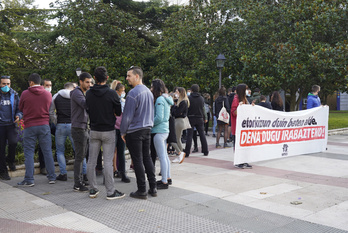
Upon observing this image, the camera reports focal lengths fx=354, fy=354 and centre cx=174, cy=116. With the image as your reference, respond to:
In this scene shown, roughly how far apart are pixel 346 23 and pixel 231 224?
15384 mm

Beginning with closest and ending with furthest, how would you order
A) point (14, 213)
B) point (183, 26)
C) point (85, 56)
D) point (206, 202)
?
point (14, 213) → point (206, 202) → point (183, 26) → point (85, 56)

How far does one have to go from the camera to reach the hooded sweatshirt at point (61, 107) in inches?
259

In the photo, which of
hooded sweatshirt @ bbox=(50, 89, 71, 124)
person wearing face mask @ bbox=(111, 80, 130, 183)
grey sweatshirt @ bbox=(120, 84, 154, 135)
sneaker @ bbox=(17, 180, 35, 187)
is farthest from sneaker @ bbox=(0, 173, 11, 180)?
grey sweatshirt @ bbox=(120, 84, 154, 135)

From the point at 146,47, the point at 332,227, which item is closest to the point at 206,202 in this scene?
the point at 332,227

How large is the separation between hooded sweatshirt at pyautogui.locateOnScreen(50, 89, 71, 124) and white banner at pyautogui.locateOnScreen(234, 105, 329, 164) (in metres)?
3.65

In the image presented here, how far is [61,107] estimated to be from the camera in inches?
259

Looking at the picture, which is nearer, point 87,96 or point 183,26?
point 87,96

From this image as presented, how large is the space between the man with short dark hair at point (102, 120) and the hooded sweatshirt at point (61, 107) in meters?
1.41

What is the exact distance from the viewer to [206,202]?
514cm

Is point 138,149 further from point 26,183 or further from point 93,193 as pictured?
point 26,183

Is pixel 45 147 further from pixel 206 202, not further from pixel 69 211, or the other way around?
pixel 206 202

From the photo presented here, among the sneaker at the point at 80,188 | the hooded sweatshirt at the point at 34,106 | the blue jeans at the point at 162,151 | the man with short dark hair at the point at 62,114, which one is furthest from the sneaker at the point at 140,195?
the hooded sweatshirt at the point at 34,106

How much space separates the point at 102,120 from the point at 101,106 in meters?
0.21

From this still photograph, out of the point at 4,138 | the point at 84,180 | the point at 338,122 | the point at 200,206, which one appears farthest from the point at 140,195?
the point at 338,122
